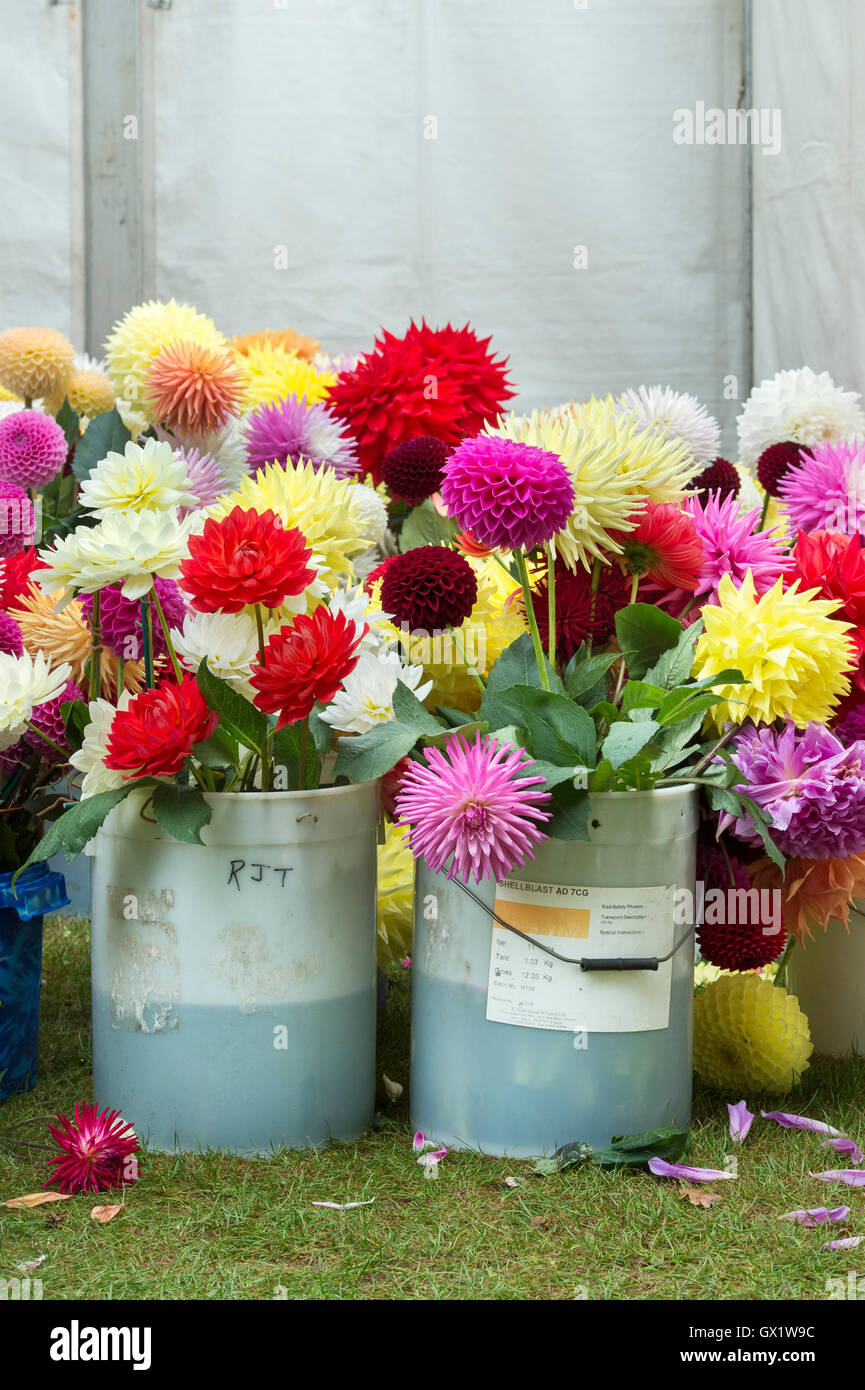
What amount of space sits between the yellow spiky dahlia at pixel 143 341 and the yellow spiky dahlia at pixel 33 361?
3.0 inches

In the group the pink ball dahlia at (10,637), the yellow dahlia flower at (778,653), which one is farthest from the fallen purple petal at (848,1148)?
the pink ball dahlia at (10,637)

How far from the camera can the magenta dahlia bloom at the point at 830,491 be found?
38.0 inches

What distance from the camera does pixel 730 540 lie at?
835mm

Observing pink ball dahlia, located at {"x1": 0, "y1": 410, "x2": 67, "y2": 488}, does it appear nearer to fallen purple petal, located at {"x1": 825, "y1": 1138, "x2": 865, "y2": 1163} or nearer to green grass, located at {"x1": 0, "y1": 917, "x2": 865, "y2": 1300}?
green grass, located at {"x1": 0, "y1": 917, "x2": 865, "y2": 1300}

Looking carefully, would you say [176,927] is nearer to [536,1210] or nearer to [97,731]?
[97,731]

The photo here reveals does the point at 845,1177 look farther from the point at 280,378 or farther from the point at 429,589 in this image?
the point at 280,378

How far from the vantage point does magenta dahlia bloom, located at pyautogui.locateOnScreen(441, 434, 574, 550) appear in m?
0.71

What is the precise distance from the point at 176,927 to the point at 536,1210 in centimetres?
24

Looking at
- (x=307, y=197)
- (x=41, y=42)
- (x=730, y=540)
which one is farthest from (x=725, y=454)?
(x=730, y=540)

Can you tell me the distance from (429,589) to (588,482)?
10 cm

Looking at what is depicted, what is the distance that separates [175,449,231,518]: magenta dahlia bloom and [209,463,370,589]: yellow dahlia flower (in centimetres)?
11

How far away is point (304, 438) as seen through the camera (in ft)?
3.44

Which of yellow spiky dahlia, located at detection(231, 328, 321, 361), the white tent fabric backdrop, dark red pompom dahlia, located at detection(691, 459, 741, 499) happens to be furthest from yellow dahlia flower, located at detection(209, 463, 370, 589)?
the white tent fabric backdrop

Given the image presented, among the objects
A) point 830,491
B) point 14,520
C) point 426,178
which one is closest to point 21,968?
point 14,520
